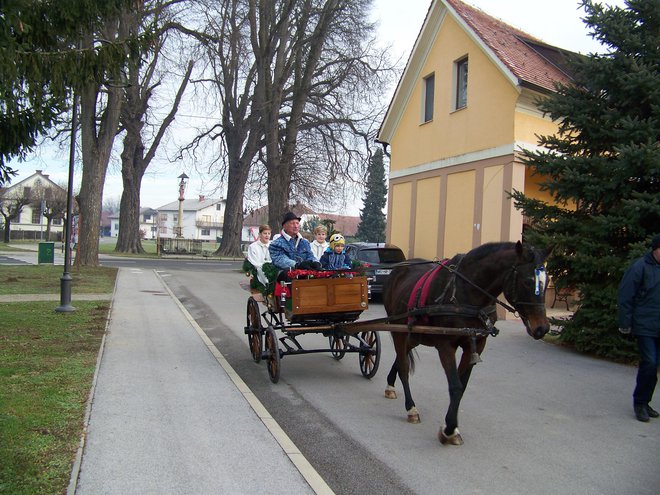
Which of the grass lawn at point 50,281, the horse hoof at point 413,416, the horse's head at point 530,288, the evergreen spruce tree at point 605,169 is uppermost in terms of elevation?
the evergreen spruce tree at point 605,169

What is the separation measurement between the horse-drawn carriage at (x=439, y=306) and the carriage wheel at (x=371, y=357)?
15 millimetres

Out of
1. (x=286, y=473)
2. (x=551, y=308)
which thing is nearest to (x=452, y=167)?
(x=551, y=308)

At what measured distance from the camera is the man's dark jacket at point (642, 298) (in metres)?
5.58

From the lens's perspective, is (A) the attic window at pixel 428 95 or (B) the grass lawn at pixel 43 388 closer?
(B) the grass lawn at pixel 43 388

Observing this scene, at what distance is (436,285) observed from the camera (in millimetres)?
5238

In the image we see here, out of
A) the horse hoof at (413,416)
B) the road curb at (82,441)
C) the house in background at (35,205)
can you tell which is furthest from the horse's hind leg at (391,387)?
the house in background at (35,205)

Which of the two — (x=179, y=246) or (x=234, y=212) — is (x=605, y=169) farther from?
(x=179, y=246)

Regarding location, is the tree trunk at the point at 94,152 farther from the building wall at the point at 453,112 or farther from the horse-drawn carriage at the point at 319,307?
the horse-drawn carriage at the point at 319,307

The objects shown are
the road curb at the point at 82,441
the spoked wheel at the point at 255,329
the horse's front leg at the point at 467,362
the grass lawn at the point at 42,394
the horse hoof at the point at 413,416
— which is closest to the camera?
the road curb at the point at 82,441

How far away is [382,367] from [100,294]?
32.4 ft

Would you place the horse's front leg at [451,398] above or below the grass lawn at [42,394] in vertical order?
above

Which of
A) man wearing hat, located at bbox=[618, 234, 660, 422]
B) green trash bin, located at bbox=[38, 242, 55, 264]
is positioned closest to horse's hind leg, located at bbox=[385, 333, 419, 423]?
man wearing hat, located at bbox=[618, 234, 660, 422]

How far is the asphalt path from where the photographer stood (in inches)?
162

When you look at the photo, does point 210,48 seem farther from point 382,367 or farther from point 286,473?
point 286,473
